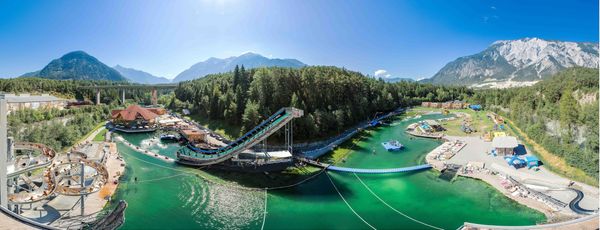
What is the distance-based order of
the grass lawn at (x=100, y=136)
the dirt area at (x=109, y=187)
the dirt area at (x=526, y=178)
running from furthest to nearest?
the grass lawn at (x=100, y=136)
the dirt area at (x=526, y=178)
the dirt area at (x=109, y=187)

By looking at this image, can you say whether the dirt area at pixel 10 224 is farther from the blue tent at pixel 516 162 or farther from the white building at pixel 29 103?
the white building at pixel 29 103

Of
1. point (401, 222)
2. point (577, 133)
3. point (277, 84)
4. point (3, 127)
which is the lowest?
point (401, 222)

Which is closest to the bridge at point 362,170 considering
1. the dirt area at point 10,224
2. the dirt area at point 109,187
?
the dirt area at point 109,187

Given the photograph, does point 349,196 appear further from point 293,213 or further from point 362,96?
point 362,96

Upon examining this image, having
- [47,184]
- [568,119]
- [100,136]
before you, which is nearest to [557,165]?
[568,119]

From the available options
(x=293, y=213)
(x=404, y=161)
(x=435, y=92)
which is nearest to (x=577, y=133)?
(x=404, y=161)

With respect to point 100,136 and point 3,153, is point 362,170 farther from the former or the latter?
point 100,136

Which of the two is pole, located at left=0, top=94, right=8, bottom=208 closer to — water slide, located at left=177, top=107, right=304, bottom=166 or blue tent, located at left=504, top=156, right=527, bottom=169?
water slide, located at left=177, top=107, right=304, bottom=166
